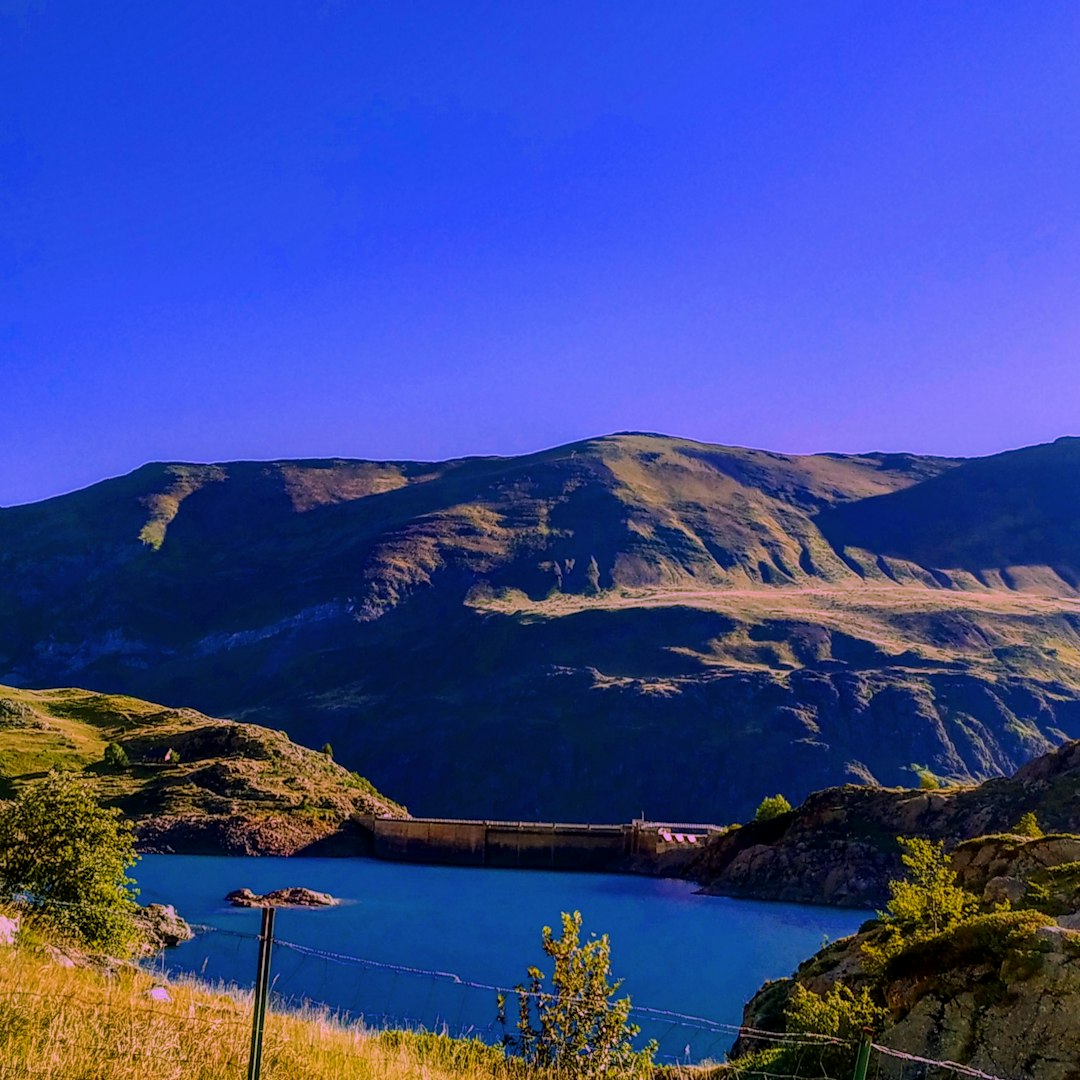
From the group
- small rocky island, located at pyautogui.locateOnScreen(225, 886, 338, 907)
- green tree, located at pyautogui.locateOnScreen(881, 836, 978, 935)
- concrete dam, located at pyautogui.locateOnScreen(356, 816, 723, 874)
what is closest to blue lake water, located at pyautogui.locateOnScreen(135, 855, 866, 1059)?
small rocky island, located at pyautogui.locateOnScreen(225, 886, 338, 907)

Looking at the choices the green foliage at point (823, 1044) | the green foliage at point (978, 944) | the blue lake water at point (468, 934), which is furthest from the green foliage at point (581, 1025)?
the blue lake water at point (468, 934)

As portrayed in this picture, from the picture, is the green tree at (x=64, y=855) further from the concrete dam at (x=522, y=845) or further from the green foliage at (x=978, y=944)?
the concrete dam at (x=522, y=845)

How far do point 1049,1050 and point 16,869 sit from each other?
2709 centimetres

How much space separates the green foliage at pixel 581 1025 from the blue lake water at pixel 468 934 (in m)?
13.6

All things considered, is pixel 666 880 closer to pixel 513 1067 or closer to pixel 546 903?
pixel 546 903

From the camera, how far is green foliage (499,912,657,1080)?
61.5 feet

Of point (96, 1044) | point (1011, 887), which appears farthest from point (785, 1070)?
point (96, 1044)

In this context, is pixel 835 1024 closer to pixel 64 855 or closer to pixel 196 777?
pixel 64 855

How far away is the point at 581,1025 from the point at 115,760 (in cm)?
12257

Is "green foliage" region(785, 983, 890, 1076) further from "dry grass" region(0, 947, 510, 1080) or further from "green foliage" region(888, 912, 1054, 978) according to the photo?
"dry grass" region(0, 947, 510, 1080)

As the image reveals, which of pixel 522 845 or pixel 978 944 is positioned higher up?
pixel 978 944

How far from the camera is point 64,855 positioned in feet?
107

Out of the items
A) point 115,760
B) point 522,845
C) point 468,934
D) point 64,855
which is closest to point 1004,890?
point 64,855

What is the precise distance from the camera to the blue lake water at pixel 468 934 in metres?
51.7
